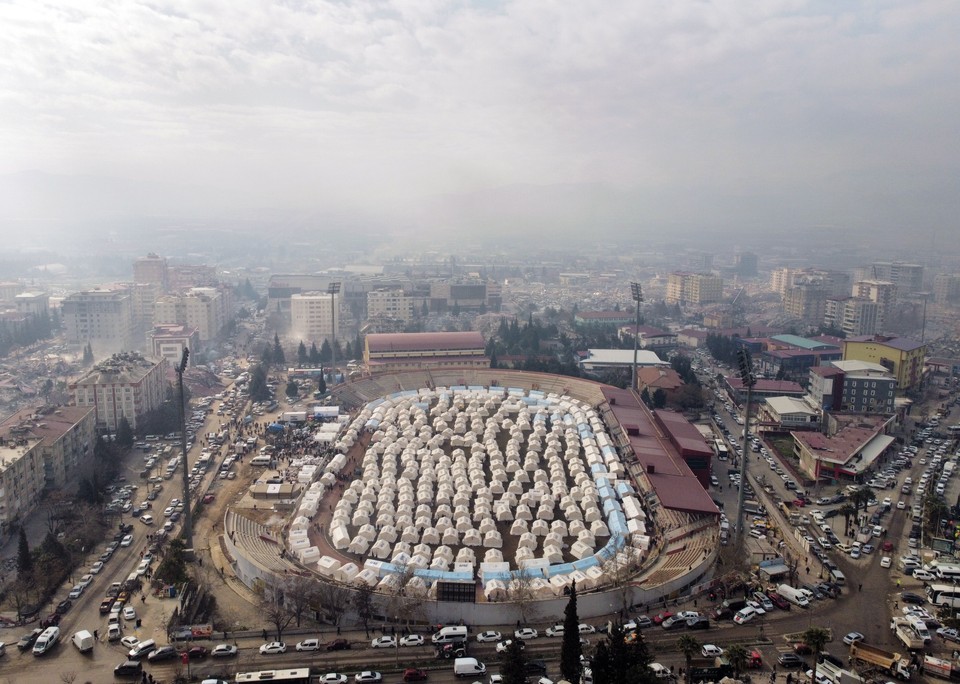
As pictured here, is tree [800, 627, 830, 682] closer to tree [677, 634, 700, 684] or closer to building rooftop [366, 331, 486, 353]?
tree [677, 634, 700, 684]

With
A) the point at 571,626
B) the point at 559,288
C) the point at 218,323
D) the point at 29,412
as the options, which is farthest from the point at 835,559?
the point at 559,288

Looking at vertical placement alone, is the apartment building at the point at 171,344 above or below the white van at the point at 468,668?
above

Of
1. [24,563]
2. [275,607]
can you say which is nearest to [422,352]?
[24,563]

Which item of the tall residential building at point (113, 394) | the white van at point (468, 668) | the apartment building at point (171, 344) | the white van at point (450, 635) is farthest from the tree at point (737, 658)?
the apartment building at point (171, 344)

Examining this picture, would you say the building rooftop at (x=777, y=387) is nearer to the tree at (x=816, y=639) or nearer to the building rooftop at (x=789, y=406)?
the building rooftop at (x=789, y=406)

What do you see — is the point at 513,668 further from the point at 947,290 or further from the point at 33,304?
the point at 947,290

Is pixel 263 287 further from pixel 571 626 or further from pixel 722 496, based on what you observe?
pixel 571 626
